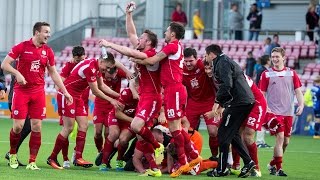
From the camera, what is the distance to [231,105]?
1546 cm

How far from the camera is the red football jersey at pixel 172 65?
15070mm

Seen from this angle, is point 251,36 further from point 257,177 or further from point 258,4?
point 257,177

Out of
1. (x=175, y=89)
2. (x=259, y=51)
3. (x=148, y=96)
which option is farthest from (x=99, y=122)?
(x=259, y=51)

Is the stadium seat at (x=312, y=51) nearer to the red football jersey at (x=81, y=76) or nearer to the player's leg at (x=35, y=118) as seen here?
the red football jersey at (x=81, y=76)

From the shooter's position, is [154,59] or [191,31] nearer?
[154,59]

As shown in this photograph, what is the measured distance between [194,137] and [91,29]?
23.7 metres

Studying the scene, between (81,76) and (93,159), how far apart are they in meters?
2.39

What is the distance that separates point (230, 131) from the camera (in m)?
15.3

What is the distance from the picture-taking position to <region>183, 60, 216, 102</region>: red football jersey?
16562 millimetres

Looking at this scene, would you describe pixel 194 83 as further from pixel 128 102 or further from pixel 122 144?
pixel 122 144

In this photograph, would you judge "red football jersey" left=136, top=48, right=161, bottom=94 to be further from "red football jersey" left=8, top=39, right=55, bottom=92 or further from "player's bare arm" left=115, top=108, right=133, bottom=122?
"red football jersey" left=8, top=39, right=55, bottom=92

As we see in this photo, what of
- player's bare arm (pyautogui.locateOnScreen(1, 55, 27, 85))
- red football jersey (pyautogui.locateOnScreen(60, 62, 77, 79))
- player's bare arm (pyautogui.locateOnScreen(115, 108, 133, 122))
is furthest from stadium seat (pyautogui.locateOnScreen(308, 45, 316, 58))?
player's bare arm (pyautogui.locateOnScreen(1, 55, 27, 85))

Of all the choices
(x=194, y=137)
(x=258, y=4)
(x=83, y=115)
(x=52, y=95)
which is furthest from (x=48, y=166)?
(x=258, y=4)

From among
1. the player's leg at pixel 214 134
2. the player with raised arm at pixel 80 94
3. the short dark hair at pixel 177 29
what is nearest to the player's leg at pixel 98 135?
the player with raised arm at pixel 80 94
